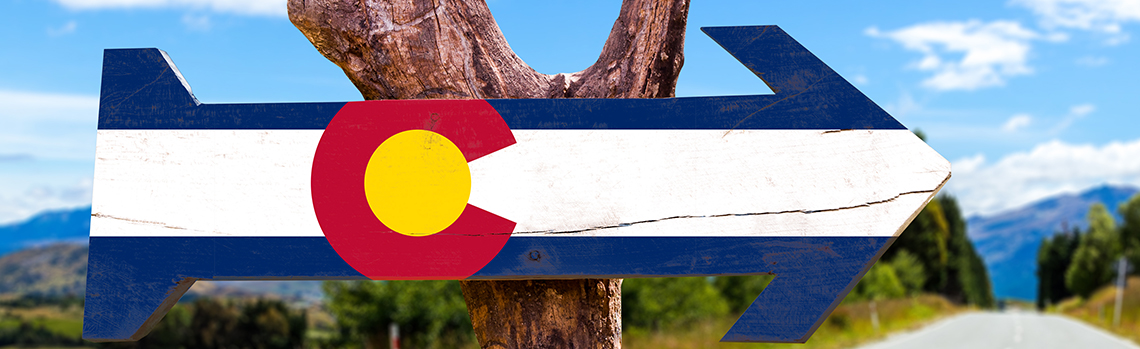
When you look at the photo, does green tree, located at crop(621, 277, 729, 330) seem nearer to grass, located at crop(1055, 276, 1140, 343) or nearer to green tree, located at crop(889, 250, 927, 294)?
grass, located at crop(1055, 276, 1140, 343)

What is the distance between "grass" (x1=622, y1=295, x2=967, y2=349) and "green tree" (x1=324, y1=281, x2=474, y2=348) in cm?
303

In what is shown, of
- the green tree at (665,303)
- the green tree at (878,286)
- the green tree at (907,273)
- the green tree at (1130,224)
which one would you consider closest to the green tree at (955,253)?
the green tree at (1130,224)

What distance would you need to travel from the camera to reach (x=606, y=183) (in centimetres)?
165

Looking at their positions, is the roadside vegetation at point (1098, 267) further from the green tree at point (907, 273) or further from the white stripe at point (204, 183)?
the white stripe at point (204, 183)

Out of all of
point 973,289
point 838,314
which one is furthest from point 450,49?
point 973,289

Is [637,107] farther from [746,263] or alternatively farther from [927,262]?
[927,262]

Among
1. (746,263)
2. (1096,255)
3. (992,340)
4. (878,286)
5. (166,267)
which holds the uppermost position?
(1096,255)

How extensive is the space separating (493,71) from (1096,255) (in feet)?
205

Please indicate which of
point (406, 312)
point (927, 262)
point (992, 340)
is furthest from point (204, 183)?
point (927, 262)

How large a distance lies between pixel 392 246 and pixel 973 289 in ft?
225

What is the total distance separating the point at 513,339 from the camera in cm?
178

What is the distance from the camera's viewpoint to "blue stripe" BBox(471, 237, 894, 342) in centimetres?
165

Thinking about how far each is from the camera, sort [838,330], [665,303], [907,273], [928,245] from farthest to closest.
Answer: [928,245] < [907,273] < [838,330] < [665,303]

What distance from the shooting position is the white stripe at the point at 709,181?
1.65 m
